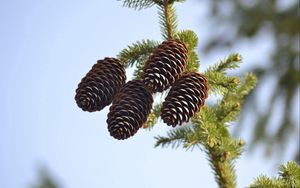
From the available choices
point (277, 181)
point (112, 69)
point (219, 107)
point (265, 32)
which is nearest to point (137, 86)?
point (112, 69)

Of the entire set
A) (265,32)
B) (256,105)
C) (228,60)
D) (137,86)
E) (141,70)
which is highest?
(265,32)

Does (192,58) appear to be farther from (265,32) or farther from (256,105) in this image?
(265,32)

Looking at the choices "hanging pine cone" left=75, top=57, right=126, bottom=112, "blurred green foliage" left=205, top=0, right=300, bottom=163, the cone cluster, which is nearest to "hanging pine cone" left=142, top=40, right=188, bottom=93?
the cone cluster

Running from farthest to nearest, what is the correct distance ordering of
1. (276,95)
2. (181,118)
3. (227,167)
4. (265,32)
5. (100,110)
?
(265,32)
(276,95)
(227,167)
(100,110)
(181,118)

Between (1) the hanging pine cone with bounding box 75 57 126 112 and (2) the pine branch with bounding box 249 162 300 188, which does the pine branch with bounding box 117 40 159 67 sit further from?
(2) the pine branch with bounding box 249 162 300 188

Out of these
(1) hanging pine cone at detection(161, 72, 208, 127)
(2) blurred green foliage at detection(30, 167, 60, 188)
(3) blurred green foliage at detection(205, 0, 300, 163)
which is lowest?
(2) blurred green foliage at detection(30, 167, 60, 188)

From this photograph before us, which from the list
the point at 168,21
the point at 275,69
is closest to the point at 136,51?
the point at 168,21
